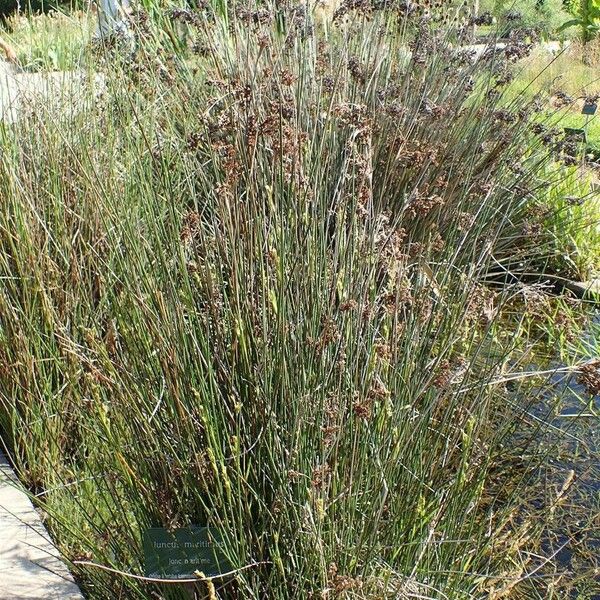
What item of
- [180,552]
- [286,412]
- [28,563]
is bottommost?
[28,563]

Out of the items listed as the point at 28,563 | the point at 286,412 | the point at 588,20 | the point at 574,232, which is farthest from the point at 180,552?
the point at 588,20

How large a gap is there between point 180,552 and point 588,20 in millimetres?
12191

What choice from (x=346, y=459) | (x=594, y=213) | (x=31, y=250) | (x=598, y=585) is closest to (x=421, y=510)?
A: (x=346, y=459)

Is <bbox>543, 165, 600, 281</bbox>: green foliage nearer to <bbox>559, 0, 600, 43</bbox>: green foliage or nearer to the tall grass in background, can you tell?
the tall grass in background

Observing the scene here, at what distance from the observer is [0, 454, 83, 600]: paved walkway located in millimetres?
2367

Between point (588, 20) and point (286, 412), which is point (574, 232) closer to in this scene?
point (286, 412)

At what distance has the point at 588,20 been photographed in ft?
41.0

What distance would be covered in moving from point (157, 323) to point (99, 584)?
67 cm

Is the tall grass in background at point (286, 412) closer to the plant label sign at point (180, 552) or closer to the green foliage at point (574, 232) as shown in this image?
the plant label sign at point (180, 552)

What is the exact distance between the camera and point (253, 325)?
84.8 inches

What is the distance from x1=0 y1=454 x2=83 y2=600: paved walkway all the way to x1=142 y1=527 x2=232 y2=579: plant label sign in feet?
1.22

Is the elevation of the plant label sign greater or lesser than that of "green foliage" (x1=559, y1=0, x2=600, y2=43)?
greater

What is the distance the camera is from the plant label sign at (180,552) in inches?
76.2

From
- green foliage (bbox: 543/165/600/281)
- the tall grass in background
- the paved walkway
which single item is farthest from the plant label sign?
green foliage (bbox: 543/165/600/281)
